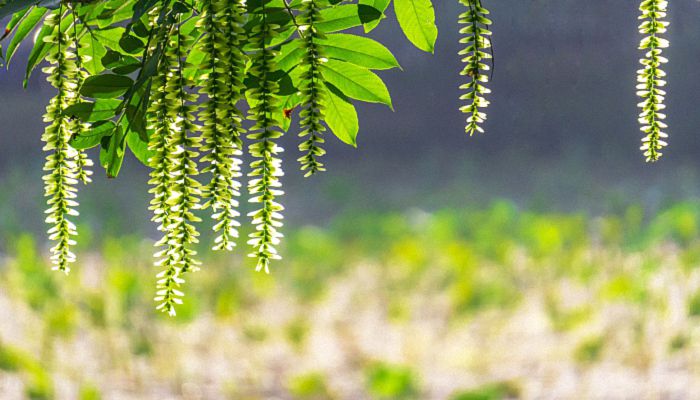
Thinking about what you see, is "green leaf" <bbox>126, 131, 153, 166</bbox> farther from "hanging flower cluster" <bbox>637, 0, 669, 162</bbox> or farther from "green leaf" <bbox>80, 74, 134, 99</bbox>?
"hanging flower cluster" <bbox>637, 0, 669, 162</bbox>

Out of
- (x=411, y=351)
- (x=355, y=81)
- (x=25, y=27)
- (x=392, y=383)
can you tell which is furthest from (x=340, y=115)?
(x=411, y=351)

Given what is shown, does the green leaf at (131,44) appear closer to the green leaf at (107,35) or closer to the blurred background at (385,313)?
the green leaf at (107,35)

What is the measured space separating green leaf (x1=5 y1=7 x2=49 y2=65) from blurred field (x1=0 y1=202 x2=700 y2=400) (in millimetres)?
1764

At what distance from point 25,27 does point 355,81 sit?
282mm

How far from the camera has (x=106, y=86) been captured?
2.02ft

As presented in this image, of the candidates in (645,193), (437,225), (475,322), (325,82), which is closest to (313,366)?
(475,322)

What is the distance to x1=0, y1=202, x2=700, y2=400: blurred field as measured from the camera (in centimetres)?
260

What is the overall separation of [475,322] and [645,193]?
191 centimetres

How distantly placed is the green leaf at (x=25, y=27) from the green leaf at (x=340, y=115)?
0.84 ft

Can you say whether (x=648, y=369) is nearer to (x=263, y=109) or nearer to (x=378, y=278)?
(x=378, y=278)

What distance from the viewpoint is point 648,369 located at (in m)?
2.66

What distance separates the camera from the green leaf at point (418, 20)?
2.23ft

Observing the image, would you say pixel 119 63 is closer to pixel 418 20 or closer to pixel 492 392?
pixel 418 20

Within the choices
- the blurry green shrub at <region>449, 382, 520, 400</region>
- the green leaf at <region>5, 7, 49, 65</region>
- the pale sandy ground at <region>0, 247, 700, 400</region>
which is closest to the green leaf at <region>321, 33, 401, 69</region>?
the green leaf at <region>5, 7, 49, 65</region>
